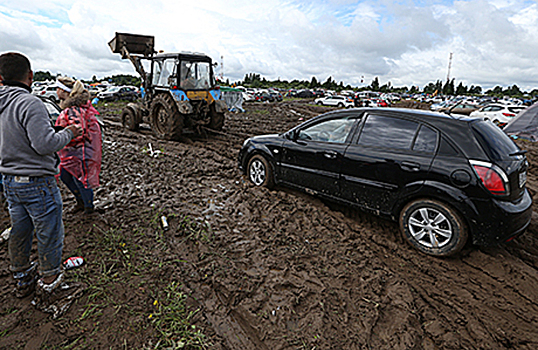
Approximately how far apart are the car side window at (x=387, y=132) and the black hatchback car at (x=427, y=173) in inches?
0.5

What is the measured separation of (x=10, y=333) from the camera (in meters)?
2.46

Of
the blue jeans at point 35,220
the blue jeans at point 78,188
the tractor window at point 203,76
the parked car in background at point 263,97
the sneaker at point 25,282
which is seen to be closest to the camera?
the blue jeans at point 35,220

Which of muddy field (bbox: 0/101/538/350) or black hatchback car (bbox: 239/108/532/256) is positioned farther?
black hatchback car (bbox: 239/108/532/256)

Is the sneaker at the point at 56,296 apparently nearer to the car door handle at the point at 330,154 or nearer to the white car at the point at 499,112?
the car door handle at the point at 330,154

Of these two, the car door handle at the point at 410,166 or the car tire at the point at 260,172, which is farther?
the car tire at the point at 260,172

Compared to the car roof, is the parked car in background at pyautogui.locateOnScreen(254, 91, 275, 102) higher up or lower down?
lower down

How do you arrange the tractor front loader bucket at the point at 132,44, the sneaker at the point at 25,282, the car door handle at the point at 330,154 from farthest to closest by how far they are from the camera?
the tractor front loader bucket at the point at 132,44, the car door handle at the point at 330,154, the sneaker at the point at 25,282

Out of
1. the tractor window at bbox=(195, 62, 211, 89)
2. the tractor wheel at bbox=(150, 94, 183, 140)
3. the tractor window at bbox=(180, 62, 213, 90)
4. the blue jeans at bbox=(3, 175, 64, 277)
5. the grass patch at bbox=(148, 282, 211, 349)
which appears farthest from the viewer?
the tractor window at bbox=(195, 62, 211, 89)

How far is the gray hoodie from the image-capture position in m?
2.40

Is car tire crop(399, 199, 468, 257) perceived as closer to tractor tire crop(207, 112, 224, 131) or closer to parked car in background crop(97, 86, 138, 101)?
tractor tire crop(207, 112, 224, 131)

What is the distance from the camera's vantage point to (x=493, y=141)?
359 centimetres

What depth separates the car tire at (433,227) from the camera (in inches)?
138

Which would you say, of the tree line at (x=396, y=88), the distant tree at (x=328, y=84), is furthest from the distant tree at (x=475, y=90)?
the distant tree at (x=328, y=84)

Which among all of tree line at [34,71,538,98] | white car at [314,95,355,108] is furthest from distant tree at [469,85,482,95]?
white car at [314,95,355,108]
